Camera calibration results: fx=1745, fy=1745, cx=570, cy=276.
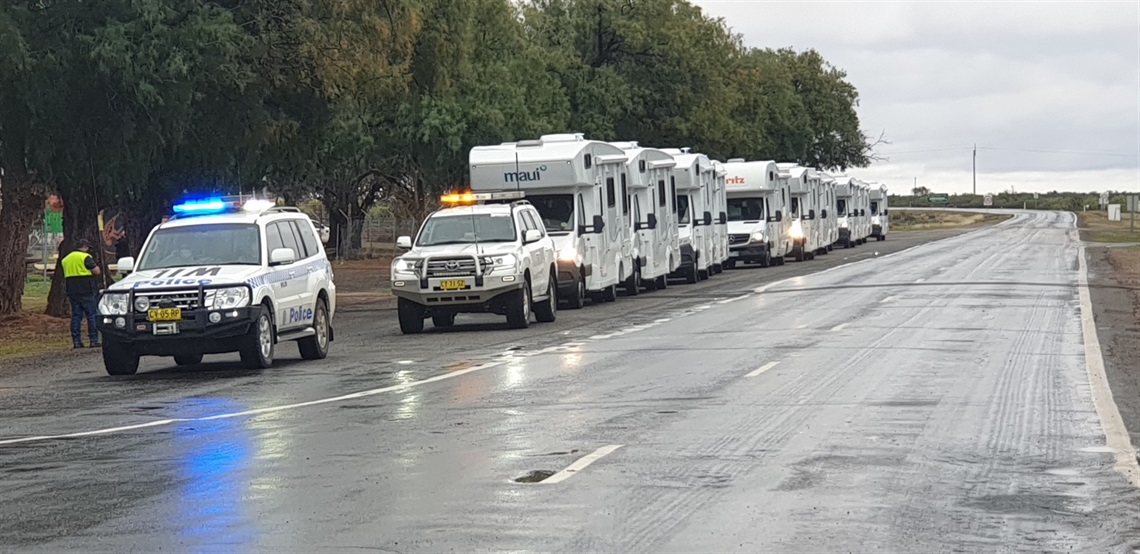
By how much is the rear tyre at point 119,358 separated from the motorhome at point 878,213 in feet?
242

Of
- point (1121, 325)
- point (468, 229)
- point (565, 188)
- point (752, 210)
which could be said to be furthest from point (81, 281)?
point (752, 210)

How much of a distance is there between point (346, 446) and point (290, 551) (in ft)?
13.4

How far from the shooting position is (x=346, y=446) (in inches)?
480

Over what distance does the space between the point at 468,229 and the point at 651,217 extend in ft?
37.6

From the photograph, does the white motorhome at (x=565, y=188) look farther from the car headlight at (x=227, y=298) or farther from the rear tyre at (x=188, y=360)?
the car headlight at (x=227, y=298)

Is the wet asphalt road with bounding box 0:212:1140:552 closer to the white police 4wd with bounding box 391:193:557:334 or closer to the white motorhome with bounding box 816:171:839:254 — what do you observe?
the white police 4wd with bounding box 391:193:557:334

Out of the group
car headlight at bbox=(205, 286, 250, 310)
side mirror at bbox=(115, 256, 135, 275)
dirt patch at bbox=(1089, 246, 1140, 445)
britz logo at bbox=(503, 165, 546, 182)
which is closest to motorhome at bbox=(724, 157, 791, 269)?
dirt patch at bbox=(1089, 246, 1140, 445)

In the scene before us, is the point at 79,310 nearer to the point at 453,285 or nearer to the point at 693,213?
the point at 453,285

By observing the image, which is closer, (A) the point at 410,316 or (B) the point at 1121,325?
(B) the point at 1121,325

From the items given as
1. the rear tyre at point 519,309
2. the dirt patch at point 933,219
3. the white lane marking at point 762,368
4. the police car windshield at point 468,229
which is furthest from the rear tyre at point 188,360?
the dirt patch at point 933,219

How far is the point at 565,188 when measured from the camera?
102ft

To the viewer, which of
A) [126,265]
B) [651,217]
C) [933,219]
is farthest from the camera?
[933,219]

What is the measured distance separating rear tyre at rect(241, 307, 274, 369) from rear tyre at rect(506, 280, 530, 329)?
6.34 metres

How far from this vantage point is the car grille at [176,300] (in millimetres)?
18828
